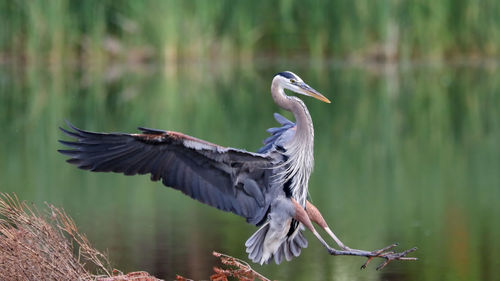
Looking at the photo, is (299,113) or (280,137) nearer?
(299,113)

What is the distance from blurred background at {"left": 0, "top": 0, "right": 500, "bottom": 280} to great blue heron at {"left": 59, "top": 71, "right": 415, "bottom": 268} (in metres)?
0.94

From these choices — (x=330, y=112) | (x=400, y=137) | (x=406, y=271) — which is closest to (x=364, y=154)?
(x=400, y=137)

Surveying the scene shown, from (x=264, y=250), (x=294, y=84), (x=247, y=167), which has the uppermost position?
(x=294, y=84)

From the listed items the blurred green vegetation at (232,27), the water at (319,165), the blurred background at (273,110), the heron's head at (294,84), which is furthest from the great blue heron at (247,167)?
the blurred green vegetation at (232,27)

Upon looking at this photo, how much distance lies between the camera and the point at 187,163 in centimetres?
546

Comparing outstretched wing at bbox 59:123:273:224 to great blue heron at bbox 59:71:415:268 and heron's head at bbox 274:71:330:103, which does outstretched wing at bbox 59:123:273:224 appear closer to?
great blue heron at bbox 59:71:415:268

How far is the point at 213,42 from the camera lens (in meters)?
22.9

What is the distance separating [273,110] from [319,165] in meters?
4.97

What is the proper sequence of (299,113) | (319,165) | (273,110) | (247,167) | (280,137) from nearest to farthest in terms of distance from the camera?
1. (299,113)
2. (247,167)
3. (280,137)
4. (319,165)
5. (273,110)

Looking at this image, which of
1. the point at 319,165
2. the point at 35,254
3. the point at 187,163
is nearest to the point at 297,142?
the point at 187,163

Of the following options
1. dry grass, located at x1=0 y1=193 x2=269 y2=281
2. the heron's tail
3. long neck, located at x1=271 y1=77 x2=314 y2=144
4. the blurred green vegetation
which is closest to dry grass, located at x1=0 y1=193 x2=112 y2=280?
dry grass, located at x1=0 y1=193 x2=269 y2=281

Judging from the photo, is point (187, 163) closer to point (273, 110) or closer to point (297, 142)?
point (297, 142)

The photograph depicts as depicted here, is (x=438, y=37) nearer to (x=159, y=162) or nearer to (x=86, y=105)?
(x=86, y=105)

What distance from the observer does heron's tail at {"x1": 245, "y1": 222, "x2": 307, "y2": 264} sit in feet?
18.1
